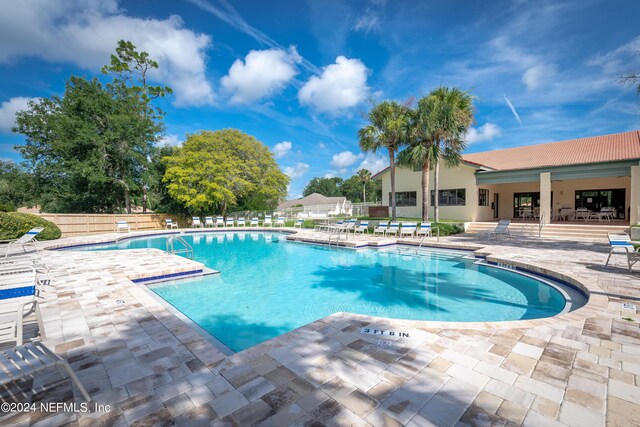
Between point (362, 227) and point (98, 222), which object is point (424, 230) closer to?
point (362, 227)

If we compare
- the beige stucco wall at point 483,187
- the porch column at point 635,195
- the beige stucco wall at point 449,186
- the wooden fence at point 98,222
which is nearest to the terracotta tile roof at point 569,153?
the beige stucco wall at point 449,186

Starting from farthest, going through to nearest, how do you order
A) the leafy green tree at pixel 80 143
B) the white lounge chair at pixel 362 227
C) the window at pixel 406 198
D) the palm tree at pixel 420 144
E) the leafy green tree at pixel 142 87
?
1. the leafy green tree at pixel 142 87
2. the window at pixel 406 198
3. the leafy green tree at pixel 80 143
4. the white lounge chair at pixel 362 227
5. the palm tree at pixel 420 144

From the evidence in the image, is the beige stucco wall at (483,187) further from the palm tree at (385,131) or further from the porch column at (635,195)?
the porch column at (635,195)

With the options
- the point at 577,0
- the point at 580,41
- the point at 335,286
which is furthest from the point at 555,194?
the point at 335,286

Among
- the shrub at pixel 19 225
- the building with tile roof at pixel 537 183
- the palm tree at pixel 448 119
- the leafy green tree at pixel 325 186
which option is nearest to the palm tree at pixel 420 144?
the palm tree at pixel 448 119

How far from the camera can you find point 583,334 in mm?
3467

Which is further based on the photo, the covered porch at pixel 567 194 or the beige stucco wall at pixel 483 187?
the beige stucco wall at pixel 483 187

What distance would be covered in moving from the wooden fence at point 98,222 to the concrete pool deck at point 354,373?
55.5 feet

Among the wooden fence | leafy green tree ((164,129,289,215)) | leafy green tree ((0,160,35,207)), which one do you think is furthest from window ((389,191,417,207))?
leafy green tree ((0,160,35,207))

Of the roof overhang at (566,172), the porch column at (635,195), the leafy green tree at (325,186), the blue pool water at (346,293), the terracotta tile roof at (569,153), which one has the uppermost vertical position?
the leafy green tree at (325,186)

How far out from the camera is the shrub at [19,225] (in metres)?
12.1

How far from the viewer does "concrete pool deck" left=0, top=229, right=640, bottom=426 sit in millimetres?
2125

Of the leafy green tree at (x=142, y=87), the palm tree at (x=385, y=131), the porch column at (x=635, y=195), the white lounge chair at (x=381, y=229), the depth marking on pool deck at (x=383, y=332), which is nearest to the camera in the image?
the depth marking on pool deck at (x=383, y=332)

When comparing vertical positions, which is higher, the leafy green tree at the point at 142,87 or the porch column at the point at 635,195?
the leafy green tree at the point at 142,87
